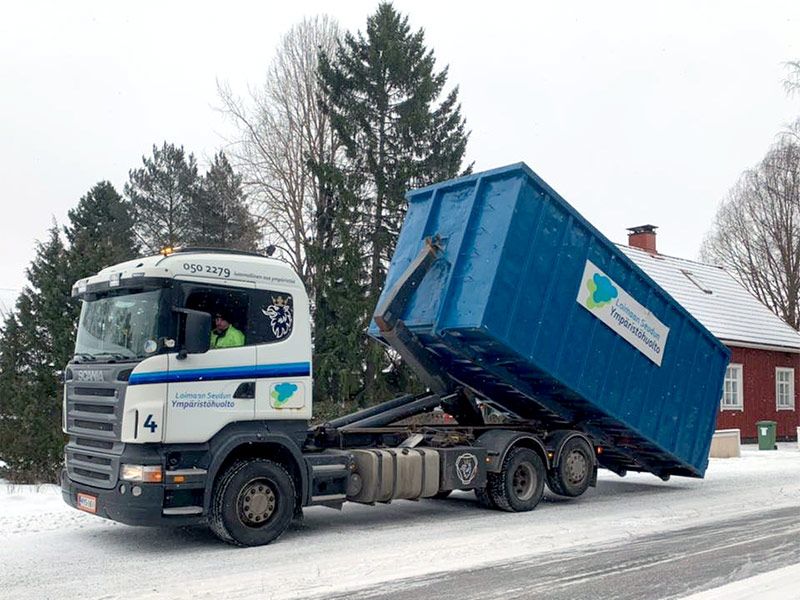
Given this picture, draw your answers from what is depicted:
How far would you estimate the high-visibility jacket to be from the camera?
8281 millimetres

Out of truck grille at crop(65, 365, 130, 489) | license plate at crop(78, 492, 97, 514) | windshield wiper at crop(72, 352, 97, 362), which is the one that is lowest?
license plate at crop(78, 492, 97, 514)

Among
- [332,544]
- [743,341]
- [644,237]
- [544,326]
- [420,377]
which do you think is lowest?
[332,544]

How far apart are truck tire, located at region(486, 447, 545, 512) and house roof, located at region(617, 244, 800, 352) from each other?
639 inches

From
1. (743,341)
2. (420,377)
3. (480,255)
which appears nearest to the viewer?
(480,255)

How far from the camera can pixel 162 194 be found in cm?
4634

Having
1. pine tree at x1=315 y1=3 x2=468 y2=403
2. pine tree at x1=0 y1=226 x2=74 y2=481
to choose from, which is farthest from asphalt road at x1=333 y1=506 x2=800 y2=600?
pine tree at x1=315 y1=3 x2=468 y2=403

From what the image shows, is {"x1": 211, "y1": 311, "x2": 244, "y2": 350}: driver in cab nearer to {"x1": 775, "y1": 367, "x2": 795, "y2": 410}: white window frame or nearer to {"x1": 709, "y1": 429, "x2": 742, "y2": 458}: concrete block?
{"x1": 709, "y1": 429, "x2": 742, "y2": 458}: concrete block

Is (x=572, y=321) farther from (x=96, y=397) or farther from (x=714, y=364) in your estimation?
(x=96, y=397)

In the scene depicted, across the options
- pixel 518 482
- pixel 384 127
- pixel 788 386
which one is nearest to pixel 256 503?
pixel 518 482

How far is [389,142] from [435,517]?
22.2 m

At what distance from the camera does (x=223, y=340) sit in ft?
27.4

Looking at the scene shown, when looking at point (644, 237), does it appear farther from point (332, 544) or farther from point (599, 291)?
point (332, 544)

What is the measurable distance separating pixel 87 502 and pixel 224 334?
2055 millimetres

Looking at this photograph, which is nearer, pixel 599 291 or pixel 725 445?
pixel 599 291
